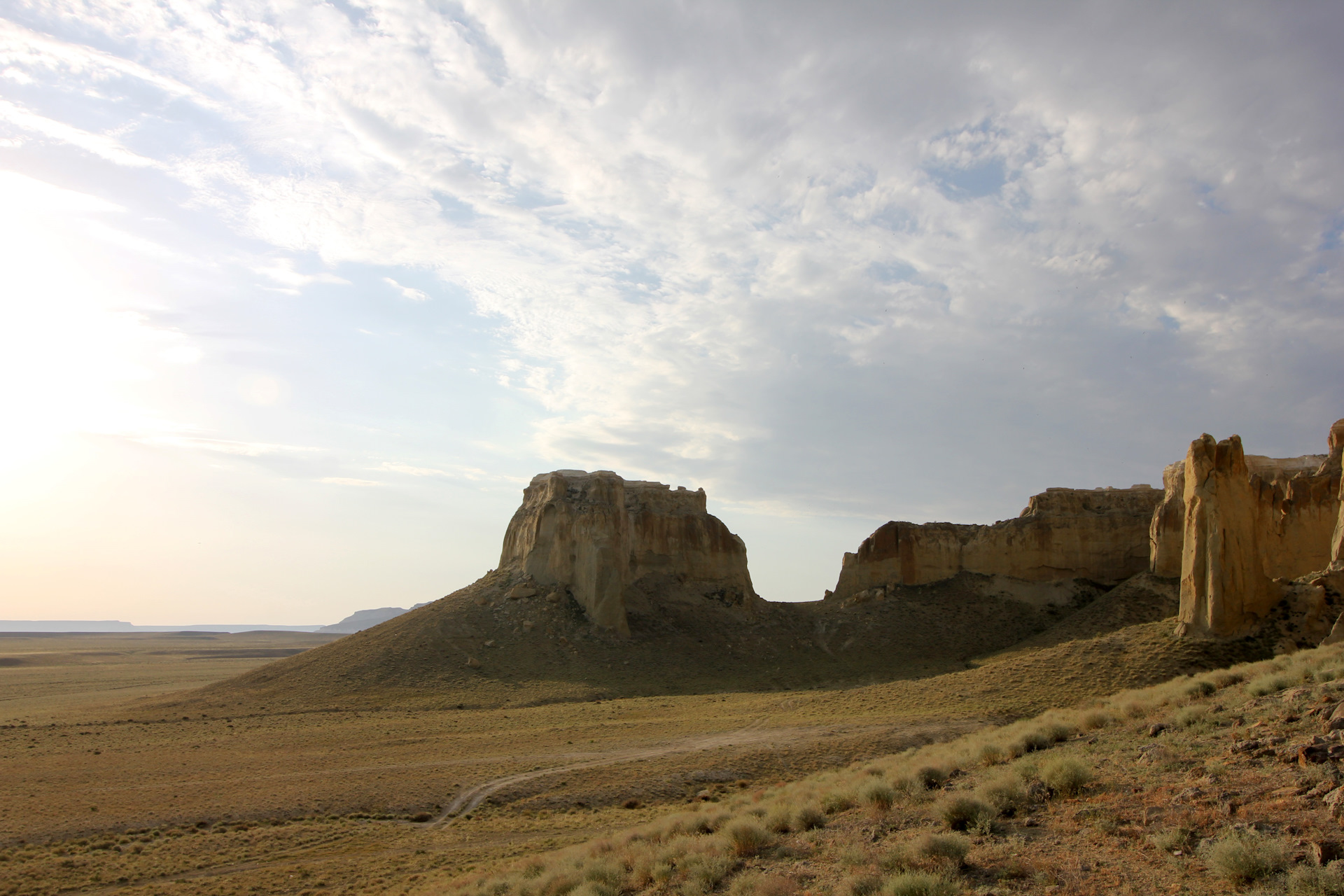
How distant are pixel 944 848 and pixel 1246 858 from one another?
10.9 feet

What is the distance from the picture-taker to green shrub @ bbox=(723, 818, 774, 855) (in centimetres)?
1257

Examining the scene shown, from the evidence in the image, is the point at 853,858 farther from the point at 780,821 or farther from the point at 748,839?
the point at 780,821

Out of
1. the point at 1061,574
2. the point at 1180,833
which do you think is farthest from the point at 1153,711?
the point at 1061,574

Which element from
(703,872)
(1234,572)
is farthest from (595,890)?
(1234,572)

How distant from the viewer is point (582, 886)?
12.3 meters

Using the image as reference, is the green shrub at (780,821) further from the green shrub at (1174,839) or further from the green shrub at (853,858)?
the green shrub at (1174,839)

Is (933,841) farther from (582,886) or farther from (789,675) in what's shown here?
(789,675)

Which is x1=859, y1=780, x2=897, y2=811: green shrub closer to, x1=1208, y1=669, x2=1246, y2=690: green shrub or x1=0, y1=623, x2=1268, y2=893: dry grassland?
x1=0, y1=623, x2=1268, y2=893: dry grassland

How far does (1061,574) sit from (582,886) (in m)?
51.5

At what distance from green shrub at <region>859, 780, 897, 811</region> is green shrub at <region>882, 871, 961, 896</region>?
184 inches

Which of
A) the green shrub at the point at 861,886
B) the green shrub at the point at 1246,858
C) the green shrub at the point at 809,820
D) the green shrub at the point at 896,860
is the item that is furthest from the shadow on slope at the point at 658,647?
the green shrub at the point at 1246,858

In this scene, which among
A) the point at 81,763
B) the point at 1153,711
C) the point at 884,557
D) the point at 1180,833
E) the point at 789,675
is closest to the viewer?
the point at 1180,833

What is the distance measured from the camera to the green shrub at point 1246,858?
23.9 feet

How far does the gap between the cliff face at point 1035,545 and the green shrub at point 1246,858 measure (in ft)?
163
